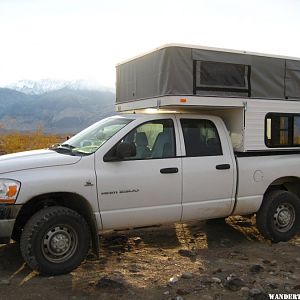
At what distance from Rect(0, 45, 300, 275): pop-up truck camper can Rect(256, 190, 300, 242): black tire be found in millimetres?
15

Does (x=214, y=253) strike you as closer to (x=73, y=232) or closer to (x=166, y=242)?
(x=166, y=242)

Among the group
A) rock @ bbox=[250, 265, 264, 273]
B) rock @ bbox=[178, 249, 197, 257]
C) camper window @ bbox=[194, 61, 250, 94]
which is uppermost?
camper window @ bbox=[194, 61, 250, 94]

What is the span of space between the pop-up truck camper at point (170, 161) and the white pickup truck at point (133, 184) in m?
0.01

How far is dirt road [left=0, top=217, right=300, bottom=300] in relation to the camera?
4.62 m

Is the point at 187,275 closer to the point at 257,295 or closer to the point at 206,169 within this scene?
the point at 257,295

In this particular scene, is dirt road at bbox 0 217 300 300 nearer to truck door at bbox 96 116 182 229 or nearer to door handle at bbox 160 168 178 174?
truck door at bbox 96 116 182 229

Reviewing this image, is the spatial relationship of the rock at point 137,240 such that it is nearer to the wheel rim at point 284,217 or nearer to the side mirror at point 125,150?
the side mirror at point 125,150

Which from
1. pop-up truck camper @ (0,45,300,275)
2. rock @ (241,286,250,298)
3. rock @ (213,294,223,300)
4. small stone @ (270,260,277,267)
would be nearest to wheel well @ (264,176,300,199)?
pop-up truck camper @ (0,45,300,275)

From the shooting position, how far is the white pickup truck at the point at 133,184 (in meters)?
5.05

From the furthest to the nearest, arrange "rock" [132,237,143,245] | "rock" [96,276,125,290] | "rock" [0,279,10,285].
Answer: "rock" [132,237,143,245] → "rock" [0,279,10,285] → "rock" [96,276,125,290]

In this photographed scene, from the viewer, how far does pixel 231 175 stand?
249 inches

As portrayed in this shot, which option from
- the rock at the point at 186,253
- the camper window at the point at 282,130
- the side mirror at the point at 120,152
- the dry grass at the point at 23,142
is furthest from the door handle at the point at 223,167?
the dry grass at the point at 23,142

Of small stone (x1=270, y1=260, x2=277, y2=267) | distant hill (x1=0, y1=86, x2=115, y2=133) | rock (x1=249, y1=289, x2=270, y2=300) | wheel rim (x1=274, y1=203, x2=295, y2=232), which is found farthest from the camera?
distant hill (x1=0, y1=86, x2=115, y2=133)

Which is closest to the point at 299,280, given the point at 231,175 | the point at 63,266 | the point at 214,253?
the point at 214,253
